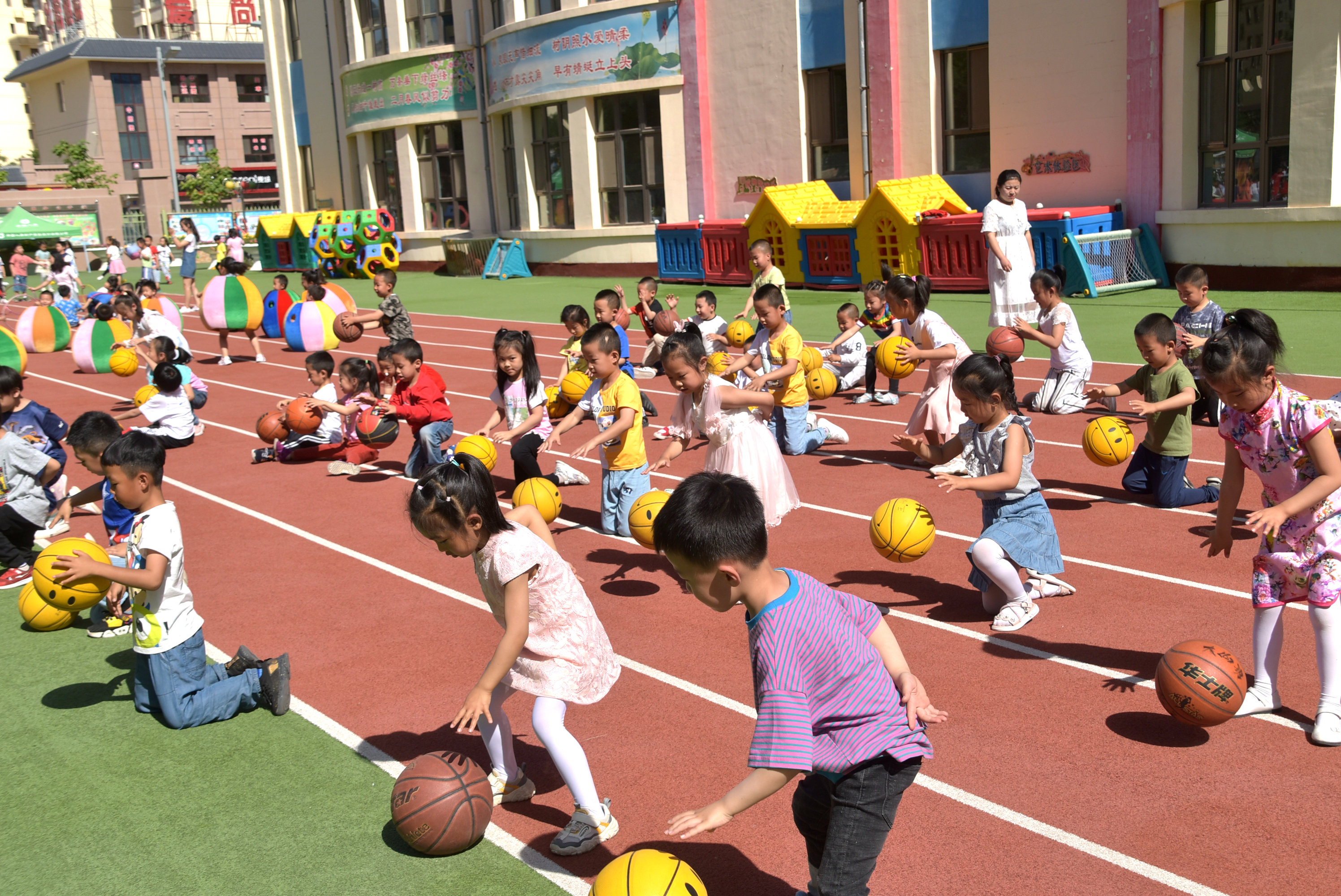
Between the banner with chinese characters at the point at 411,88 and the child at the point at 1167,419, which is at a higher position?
the banner with chinese characters at the point at 411,88

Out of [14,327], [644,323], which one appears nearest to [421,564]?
[644,323]

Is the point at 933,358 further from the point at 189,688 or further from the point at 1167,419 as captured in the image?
the point at 189,688

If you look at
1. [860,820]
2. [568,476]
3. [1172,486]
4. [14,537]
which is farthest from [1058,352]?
[14,537]

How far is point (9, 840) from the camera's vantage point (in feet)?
16.7

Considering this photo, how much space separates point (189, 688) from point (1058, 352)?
9809mm

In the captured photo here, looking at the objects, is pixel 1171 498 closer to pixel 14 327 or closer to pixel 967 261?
pixel 967 261

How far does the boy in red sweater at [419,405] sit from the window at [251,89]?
290 ft

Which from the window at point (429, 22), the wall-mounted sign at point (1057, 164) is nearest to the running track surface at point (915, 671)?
the wall-mounted sign at point (1057, 164)

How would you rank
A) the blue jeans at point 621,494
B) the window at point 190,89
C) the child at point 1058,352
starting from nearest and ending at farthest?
the blue jeans at point 621,494
the child at point 1058,352
the window at point 190,89

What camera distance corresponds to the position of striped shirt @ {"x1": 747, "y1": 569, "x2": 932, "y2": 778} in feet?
11.1

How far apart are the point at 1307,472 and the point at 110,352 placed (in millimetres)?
20102

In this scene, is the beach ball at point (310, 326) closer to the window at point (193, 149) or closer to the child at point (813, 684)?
the child at point (813, 684)

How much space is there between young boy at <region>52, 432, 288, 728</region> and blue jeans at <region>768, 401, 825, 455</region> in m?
6.56

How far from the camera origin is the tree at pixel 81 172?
7575cm
